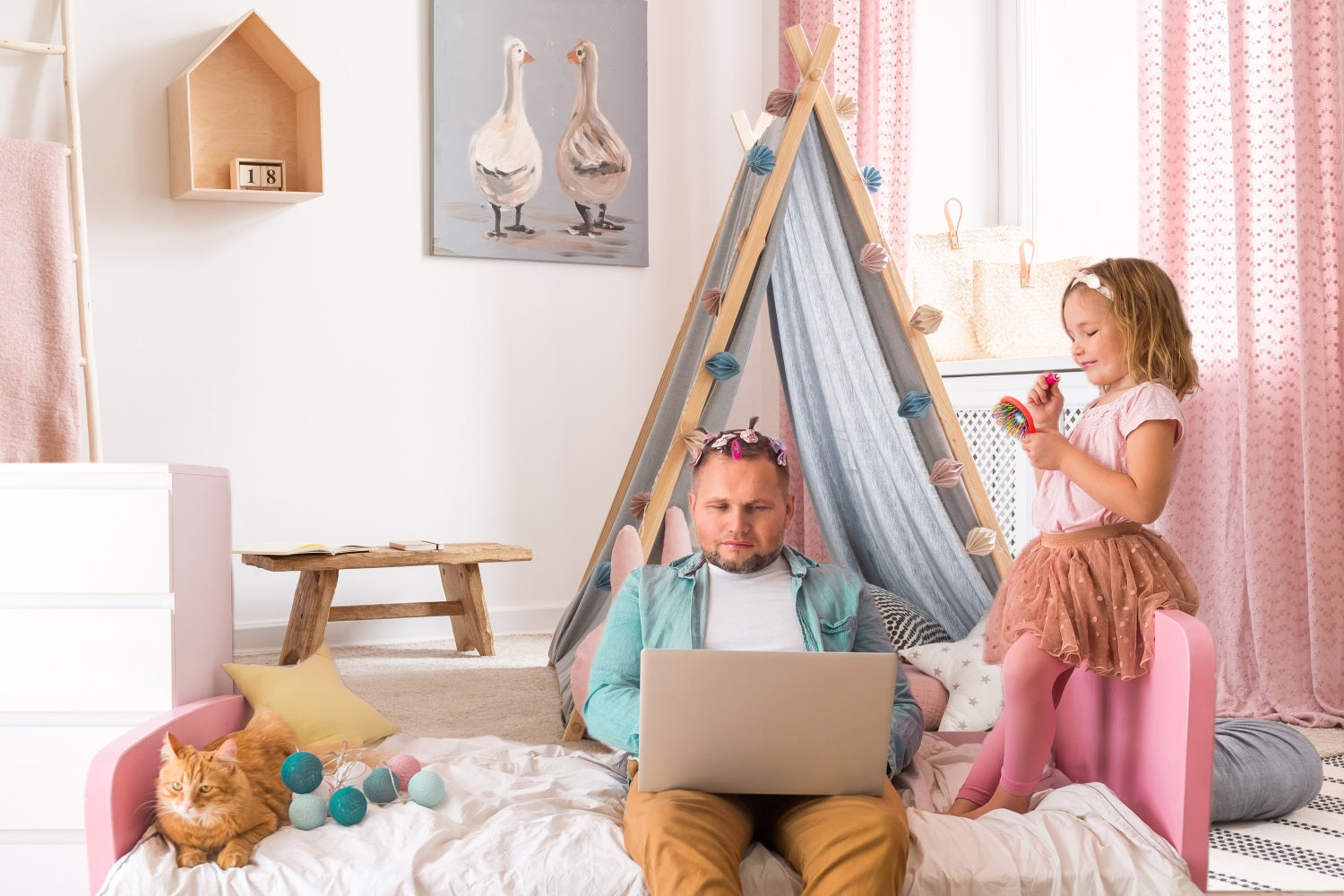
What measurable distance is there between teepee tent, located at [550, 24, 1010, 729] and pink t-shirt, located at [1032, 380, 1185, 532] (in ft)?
1.96

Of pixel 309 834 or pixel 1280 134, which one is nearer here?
pixel 309 834

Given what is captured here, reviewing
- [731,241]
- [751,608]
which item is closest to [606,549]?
[731,241]

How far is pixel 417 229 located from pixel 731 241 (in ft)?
4.37

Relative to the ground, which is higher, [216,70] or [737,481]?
[216,70]

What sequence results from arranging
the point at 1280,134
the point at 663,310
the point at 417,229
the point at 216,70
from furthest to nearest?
the point at 663,310, the point at 417,229, the point at 216,70, the point at 1280,134

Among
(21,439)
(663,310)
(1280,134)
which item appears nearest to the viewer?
(21,439)

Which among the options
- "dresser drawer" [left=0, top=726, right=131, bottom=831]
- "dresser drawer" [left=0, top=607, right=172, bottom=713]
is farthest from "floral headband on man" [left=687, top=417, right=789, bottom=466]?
"dresser drawer" [left=0, top=726, right=131, bottom=831]

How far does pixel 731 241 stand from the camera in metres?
2.72

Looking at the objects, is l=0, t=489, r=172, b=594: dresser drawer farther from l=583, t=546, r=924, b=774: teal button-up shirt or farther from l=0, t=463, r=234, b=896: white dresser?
l=583, t=546, r=924, b=774: teal button-up shirt

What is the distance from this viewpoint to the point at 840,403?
2.68 meters

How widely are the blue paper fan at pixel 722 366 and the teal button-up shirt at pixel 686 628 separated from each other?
0.75 m

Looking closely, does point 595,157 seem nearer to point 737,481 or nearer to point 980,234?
point 980,234

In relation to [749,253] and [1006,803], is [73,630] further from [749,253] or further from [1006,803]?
[749,253]

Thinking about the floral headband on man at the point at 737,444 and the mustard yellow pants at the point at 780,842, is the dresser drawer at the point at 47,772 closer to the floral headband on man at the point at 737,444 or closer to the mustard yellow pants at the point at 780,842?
the mustard yellow pants at the point at 780,842
